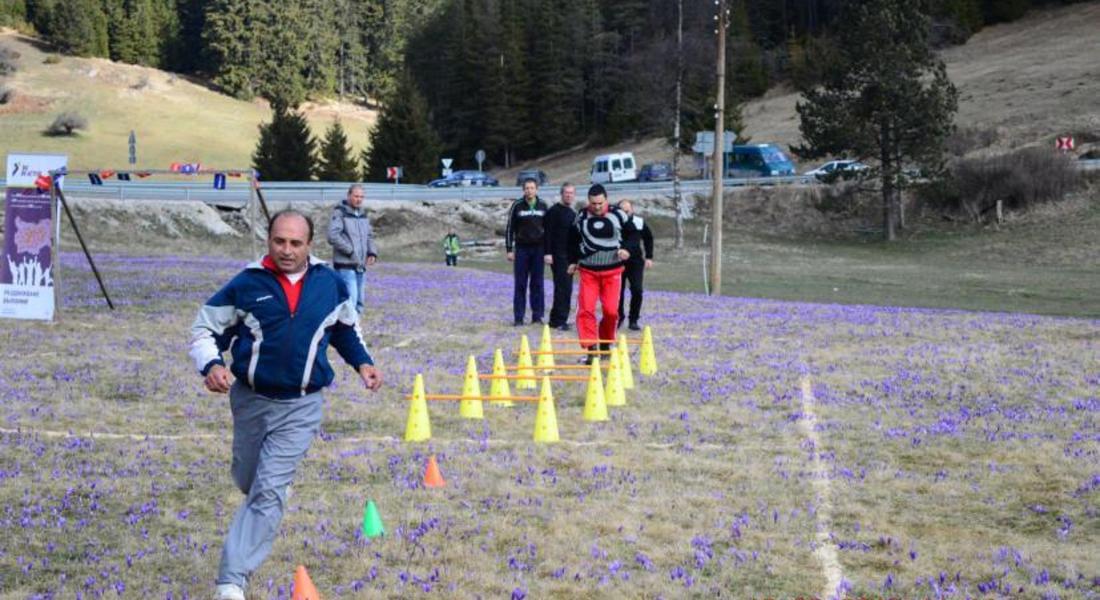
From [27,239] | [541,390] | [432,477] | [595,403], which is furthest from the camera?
[27,239]

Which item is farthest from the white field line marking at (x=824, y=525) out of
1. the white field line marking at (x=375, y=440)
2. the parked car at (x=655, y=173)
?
the parked car at (x=655, y=173)

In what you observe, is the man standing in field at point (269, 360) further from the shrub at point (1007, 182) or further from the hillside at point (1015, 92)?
the hillside at point (1015, 92)

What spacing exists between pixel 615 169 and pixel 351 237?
55475mm

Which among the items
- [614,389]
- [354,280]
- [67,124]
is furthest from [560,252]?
[67,124]

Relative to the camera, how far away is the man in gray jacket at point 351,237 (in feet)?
50.9

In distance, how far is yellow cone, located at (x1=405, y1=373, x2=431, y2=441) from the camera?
31.9ft

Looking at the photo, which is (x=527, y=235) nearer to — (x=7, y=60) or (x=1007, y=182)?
(x=1007, y=182)

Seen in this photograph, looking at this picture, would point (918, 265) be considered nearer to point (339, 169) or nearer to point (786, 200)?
point (786, 200)

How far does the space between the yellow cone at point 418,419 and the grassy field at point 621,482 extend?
0.67 feet

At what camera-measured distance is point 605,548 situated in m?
6.56

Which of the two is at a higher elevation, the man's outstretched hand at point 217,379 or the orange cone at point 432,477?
the man's outstretched hand at point 217,379

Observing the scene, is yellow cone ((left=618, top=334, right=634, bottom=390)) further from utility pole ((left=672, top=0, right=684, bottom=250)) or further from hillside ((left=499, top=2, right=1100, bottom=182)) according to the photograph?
hillside ((left=499, top=2, right=1100, bottom=182))

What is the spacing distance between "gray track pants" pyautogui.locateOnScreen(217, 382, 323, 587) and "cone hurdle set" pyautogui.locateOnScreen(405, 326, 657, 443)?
3647 millimetres

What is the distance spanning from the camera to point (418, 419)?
9789mm
